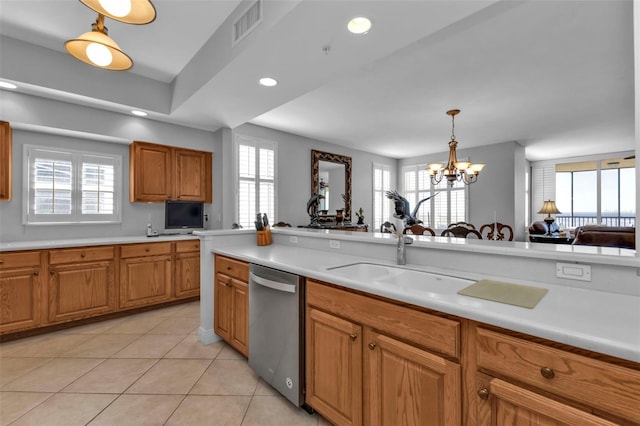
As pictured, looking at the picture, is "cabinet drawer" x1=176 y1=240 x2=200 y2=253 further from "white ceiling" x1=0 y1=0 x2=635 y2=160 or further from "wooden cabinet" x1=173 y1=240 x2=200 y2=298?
"white ceiling" x1=0 y1=0 x2=635 y2=160

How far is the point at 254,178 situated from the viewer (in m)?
4.75

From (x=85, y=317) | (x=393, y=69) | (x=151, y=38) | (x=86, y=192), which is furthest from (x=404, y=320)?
(x=86, y=192)

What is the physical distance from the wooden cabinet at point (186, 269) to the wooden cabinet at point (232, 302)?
1.46 meters

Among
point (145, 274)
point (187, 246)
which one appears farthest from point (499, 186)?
point (145, 274)

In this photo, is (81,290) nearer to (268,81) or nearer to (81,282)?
(81,282)

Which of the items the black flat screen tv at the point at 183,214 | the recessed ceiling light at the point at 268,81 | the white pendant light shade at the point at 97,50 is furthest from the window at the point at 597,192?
the white pendant light shade at the point at 97,50

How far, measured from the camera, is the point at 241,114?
3770 mm

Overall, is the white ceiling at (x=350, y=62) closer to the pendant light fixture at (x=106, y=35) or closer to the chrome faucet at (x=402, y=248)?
the pendant light fixture at (x=106, y=35)

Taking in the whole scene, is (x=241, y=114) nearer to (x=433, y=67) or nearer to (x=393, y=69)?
(x=393, y=69)

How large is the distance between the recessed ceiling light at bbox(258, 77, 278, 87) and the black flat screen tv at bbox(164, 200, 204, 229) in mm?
2355

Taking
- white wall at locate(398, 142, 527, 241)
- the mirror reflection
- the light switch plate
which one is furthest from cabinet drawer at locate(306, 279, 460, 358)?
white wall at locate(398, 142, 527, 241)

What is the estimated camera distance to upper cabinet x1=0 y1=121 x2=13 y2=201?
3047 millimetres

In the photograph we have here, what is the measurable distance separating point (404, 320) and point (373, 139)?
5.07 metres

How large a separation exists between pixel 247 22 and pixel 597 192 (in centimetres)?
940
